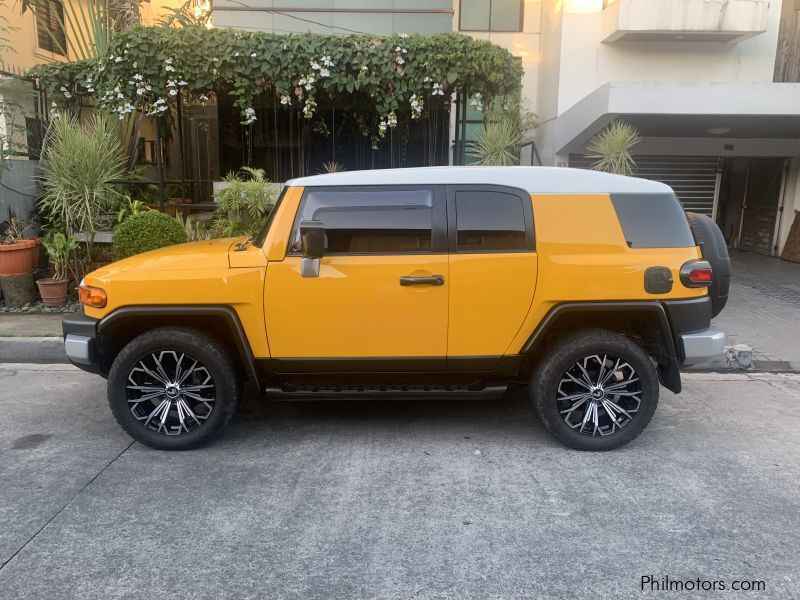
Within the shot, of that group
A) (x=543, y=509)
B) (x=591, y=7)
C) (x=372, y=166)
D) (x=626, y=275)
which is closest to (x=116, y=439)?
(x=543, y=509)

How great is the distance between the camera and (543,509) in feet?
11.5

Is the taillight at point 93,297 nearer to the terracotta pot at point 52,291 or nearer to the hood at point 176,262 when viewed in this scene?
the hood at point 176,262

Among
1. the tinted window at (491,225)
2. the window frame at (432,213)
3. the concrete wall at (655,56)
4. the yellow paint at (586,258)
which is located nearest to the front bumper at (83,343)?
the window frame at (432,213)

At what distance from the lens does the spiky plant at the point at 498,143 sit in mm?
9453

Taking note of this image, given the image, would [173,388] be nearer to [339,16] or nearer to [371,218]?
[371,218]

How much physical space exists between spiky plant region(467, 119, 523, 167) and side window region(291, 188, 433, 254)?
18.5 feet

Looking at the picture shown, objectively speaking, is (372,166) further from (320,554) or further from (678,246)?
(320,554)

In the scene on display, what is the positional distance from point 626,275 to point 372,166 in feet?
27.3

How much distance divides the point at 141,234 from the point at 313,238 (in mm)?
4761

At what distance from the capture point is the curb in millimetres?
6641

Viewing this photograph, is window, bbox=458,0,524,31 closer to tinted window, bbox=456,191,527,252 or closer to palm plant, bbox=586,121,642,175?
palm plant, bbox=586,121,642,175

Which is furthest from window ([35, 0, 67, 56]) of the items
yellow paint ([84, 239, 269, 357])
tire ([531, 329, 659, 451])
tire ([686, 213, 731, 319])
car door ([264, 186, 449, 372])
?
tire ([686, 213, 731, 319])

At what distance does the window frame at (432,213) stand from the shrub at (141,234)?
14.3 feet

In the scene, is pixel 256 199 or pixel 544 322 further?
pixel 256 199
